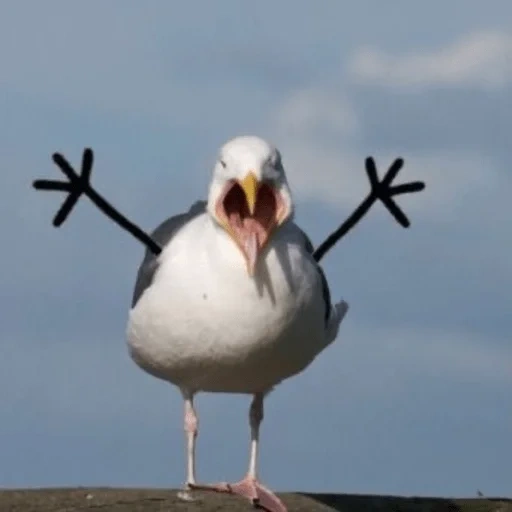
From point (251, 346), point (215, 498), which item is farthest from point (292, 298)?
point (215, 498)

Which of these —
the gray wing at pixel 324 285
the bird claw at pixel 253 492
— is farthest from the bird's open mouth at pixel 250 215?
the bird claw at pixel 253 492

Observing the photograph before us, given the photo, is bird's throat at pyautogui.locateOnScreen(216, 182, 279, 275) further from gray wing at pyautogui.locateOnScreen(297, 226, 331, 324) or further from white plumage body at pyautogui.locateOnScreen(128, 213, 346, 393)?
gray wing at pyautogui.locateOnScreen(297, 226, 331, 324)

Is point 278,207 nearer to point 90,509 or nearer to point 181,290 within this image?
point 181,290

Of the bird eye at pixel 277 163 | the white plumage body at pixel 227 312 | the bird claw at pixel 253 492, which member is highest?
the bird eye at pixel 277 163

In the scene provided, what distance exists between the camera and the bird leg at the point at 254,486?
9539 millimetres

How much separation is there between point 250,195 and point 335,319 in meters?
1.37

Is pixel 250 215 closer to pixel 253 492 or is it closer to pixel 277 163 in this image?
pixel 277 163

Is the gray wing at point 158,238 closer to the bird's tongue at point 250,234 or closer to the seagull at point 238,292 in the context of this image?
the seagull at point 238,292

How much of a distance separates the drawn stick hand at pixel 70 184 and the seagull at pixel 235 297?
1.50ft

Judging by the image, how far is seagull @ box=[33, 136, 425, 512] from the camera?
895 cm

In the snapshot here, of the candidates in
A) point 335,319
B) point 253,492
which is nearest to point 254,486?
point 253,492

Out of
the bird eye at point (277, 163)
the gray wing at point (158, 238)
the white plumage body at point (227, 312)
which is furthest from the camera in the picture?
the gray wing at point (158, 238)

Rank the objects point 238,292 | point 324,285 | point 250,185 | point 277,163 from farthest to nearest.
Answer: point 324,285 < point 238,292 < point 277,163 < point 250,185

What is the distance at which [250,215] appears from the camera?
29.7ft
